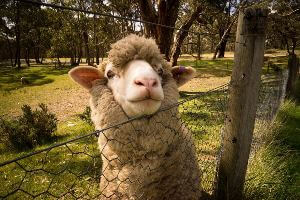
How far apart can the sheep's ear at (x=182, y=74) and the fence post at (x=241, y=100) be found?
491 millimetres

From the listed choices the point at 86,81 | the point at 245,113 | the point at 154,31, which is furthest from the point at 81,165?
the point at 154,31

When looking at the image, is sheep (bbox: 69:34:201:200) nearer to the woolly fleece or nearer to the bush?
the woolly fleece

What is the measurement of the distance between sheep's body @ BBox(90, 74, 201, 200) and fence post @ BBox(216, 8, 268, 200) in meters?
0.30

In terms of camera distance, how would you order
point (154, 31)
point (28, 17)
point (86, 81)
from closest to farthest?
point (86, 81) < point (154, 31) < point (28, 17)

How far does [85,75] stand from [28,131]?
428cm

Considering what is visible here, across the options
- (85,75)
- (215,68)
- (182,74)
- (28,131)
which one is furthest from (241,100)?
(215,68)

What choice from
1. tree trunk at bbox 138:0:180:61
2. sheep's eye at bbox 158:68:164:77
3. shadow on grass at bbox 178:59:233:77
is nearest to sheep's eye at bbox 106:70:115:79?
sheep's eye at bbox 158:68:164:77

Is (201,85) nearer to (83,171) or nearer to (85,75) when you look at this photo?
(83,171)

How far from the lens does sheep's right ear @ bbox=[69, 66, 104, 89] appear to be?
2580mm

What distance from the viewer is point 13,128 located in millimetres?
6168

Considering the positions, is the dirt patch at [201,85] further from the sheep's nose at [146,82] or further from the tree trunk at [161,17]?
the sheep's nose at [146,82]

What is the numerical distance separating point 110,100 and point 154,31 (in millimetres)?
7521

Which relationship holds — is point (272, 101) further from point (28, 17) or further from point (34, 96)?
point (28, 17)

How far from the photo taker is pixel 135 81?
6.58ft
